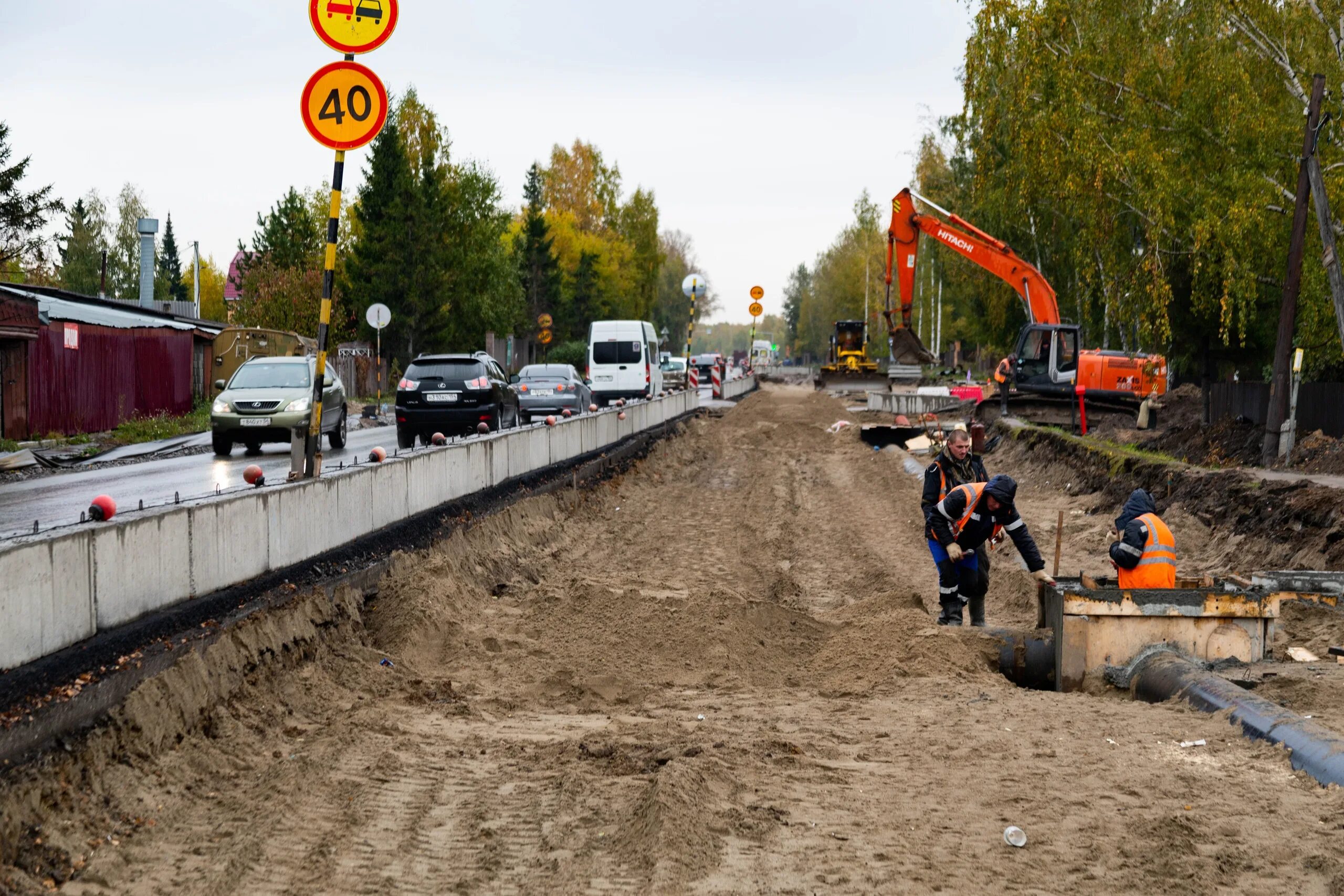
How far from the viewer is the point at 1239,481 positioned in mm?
15898

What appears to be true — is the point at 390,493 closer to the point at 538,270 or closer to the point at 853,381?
the point at 853,381

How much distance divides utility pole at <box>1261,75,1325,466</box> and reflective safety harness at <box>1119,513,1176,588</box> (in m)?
12.0

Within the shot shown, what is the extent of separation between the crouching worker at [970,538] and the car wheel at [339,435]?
1516 centimetres

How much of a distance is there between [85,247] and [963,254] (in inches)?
3115

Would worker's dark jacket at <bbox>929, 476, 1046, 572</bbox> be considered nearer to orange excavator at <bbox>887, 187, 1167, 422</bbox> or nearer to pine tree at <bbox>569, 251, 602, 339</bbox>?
orange excavator at <bbox>887, 187, 1167, 422</bbox>

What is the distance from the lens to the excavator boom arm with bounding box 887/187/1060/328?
3300 cm

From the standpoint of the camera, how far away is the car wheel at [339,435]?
23.2 metres

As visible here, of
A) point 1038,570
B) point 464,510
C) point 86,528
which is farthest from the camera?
point 464,510

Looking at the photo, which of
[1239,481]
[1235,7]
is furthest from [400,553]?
[1235,7]

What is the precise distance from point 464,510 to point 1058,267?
34.0 metres

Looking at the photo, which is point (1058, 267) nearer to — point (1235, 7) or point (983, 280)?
point (983, 280)

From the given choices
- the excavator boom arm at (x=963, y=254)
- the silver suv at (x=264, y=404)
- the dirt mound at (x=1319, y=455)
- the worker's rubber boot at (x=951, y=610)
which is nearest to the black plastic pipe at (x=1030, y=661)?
the worker's rubber boot at (x=951, y=610)

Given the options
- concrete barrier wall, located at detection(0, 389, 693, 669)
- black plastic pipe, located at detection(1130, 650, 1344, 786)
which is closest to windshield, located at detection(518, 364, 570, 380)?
concrete barrier wall, located at detection(0, 389, 693, 669)

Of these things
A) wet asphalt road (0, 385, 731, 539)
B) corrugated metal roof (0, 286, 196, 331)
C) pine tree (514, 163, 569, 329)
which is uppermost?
pine tree (514, 163, 569, 329)
